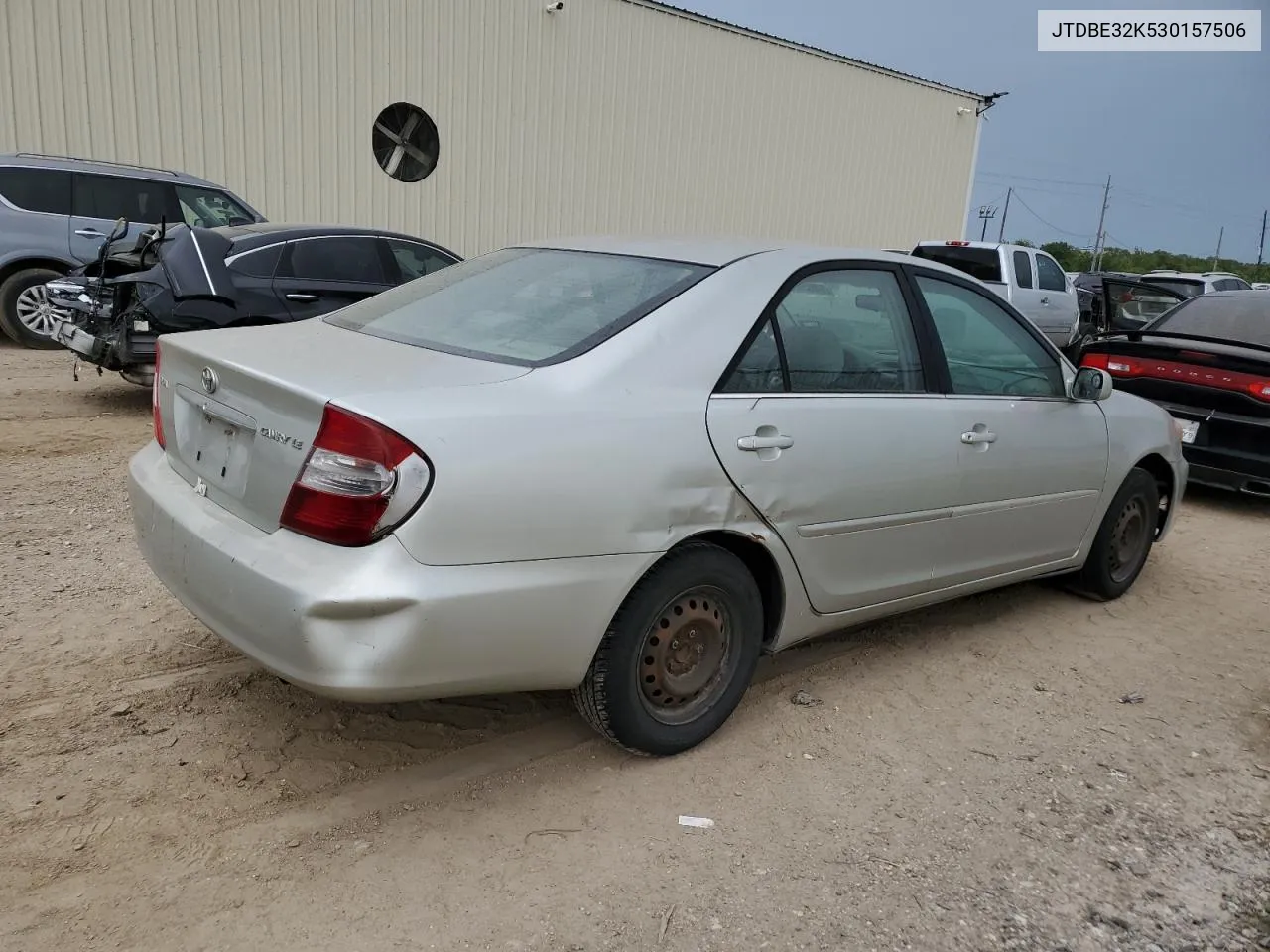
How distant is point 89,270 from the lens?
7.53 meters

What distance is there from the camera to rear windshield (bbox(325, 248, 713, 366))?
9.69ft

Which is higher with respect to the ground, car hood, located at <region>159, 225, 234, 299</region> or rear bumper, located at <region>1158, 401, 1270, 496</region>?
car hood, located at <region>159, 225, 234, 299</region>

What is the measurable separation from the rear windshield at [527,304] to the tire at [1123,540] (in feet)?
8.64

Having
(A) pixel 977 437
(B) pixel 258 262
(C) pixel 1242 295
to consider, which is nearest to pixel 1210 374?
(C) pixel 1242 295

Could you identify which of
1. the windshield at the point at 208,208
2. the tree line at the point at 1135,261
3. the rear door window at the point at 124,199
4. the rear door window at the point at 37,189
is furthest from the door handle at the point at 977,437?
the tree line at the point at 1135,261

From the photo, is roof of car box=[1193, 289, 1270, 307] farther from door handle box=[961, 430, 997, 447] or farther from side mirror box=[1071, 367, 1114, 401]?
door handle box=[961, 430, 997, 447]

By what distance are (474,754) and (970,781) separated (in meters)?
1.55

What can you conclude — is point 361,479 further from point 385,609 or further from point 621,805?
point 621,805

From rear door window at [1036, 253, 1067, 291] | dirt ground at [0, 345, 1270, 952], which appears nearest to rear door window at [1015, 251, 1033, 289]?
rear door window at [1036, 253, 1067, 291]

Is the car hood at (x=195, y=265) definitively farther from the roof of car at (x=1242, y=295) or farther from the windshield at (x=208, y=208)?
the roof of car at (x=1242, y=295)

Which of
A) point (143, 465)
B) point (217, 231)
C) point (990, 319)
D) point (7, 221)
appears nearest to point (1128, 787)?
point (990, 319)

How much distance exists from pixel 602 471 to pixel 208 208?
884 cm

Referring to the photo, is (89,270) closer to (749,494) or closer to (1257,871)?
(749,494)

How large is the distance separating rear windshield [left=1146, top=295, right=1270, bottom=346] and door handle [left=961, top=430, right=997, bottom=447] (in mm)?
4496
